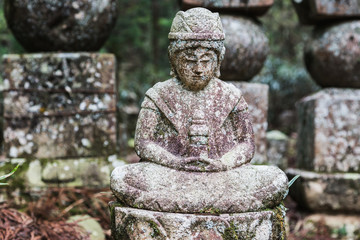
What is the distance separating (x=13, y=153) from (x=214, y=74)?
1.97 metres

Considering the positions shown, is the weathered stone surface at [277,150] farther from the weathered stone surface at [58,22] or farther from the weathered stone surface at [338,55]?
the weathered stone surface at [58,22]

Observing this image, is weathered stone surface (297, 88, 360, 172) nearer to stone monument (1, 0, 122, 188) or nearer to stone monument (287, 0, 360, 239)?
stone monument (287, 0, 360, 239)

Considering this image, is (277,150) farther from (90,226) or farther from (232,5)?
(90,226)

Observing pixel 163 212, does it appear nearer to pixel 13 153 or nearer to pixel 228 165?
pixel 228 165

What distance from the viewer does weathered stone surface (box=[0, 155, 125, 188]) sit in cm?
383

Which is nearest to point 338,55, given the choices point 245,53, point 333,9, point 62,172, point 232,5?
point 333,9

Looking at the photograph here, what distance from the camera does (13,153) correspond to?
3.88m

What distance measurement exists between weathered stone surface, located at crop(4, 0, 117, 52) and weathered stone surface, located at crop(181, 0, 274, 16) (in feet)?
2.36

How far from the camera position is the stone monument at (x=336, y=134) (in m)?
4.21

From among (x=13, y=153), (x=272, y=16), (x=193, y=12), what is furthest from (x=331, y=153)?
(x=272, y=16)

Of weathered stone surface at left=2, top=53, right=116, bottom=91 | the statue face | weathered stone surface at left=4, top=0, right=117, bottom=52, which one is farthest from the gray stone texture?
the statue face

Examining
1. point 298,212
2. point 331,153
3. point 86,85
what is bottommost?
point 298,212

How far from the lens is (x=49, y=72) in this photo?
3.86 meters

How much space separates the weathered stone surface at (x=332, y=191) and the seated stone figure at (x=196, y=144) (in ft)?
5.42
